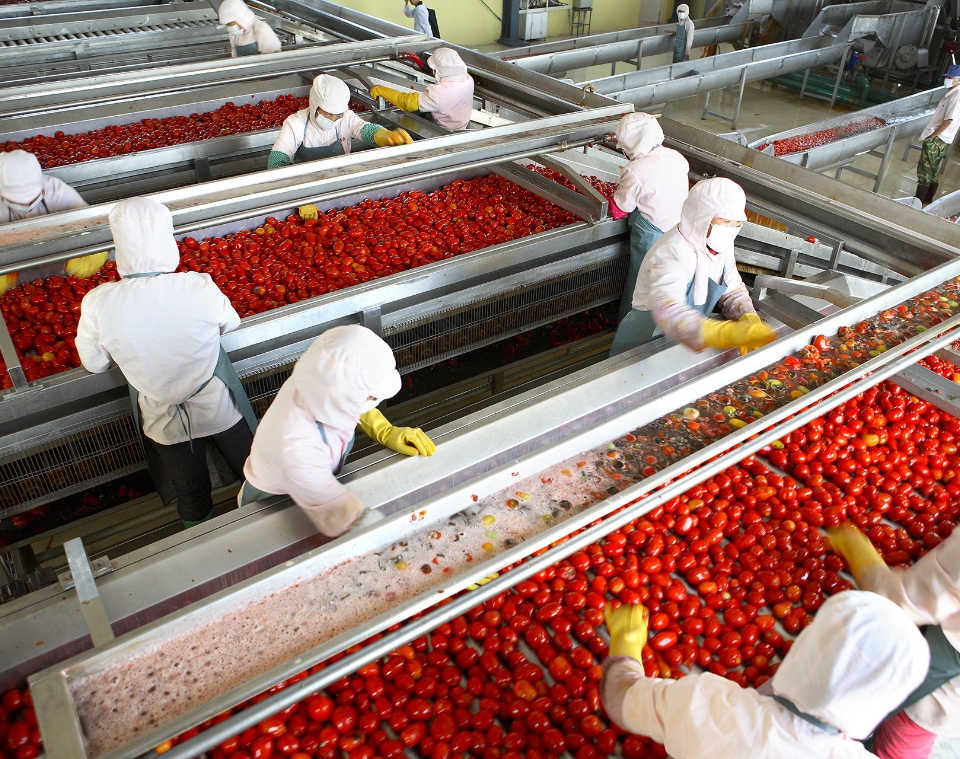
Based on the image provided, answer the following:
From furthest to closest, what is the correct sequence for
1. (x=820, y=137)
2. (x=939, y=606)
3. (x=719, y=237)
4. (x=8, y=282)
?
(x=820, y=137)
(x=8, y=282)
(x=719, y=237)
(x=939, y=606)

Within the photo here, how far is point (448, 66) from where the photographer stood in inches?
181

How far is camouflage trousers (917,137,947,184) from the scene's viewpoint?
7.80 meters

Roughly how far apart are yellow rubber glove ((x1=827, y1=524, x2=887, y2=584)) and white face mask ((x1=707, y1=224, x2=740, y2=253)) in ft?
4.56

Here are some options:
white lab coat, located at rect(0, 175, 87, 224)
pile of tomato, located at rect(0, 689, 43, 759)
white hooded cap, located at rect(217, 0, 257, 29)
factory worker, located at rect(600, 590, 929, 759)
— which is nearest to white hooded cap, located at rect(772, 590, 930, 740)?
factory worker, located at rect(600, 590, 929, 759)

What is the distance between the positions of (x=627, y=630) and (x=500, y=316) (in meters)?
2.46

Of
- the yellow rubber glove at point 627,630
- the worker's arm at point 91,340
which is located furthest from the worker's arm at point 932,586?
the worker's arm at point 91,340

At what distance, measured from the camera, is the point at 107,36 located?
264 inches

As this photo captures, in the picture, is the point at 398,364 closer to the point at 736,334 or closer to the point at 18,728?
the point at 736,334

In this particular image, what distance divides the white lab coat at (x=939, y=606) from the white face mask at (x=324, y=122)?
403 centimetres

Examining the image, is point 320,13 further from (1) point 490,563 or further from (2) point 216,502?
(1) point 490,563

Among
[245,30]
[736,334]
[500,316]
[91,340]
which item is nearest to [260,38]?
[245,30]

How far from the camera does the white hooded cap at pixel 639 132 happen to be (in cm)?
376

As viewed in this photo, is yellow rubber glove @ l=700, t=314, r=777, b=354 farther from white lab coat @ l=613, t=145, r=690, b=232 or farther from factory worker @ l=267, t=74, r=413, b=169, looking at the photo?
factory worker @ l=267, t=74, r=413, b=169

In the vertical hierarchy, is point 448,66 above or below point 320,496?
above
